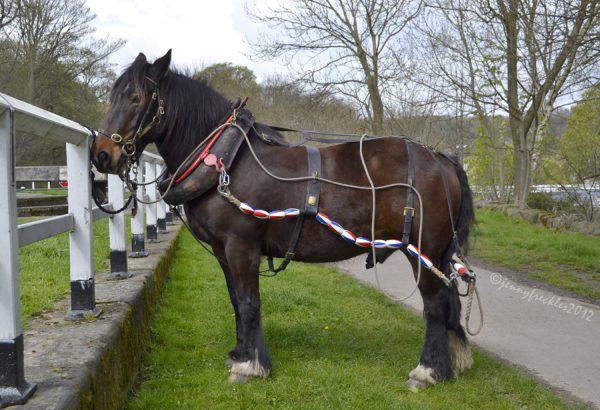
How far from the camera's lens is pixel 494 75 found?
14.6 meters

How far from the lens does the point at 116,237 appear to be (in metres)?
4.79

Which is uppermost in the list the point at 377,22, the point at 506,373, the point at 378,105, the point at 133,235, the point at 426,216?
the point at 377,22

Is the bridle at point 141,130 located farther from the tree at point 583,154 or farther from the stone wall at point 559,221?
the stone wall at point 559,221

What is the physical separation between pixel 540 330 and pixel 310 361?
256 cm

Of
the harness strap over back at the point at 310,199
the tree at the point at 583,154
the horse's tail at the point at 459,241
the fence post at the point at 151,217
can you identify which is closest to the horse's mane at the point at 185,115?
the harness strap over back at the point at 310,199

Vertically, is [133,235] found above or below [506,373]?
above

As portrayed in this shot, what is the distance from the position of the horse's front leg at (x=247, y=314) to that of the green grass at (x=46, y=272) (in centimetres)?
126

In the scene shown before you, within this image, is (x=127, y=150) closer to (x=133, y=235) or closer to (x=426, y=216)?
(x=426, y=216)

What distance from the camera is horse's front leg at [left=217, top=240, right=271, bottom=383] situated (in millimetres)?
3795

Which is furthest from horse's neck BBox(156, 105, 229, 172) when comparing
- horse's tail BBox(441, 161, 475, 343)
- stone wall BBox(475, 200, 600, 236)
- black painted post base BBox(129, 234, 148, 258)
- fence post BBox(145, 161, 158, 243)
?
stone wall BBox(475, 200, 600, 236)

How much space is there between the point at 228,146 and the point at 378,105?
599 inches

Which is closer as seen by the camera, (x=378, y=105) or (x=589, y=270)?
(x=589, y=270)

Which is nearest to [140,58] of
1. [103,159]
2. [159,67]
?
[159,67]

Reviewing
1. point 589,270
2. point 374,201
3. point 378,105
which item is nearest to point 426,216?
point 374,201
